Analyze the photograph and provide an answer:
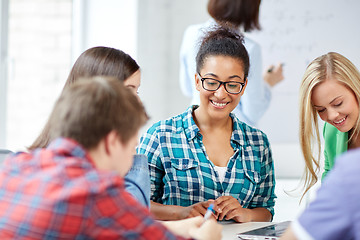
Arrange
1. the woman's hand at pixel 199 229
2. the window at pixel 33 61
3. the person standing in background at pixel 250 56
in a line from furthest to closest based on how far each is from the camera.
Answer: the window at pixel 33 61 → the person standing in background at pixel 250 56 → the woman's hand at pixel 199 229

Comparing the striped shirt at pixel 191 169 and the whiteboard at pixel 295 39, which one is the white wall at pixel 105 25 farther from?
the striped shirt at pixel 191 169

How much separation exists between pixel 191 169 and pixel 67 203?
104 centimetres

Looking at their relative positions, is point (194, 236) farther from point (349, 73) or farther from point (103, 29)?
point (103, 29)

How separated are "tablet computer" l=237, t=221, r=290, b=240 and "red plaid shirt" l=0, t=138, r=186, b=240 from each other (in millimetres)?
551

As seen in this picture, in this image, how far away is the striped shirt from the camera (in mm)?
1830

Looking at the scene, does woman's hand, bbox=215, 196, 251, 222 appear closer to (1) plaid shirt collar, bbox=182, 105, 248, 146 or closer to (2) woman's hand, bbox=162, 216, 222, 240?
(1) plaid shirt collar, bbox=182, 105, 248, 146

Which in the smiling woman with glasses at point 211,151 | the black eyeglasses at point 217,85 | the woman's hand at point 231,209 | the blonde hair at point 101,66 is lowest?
the woman's hand at point 231,209

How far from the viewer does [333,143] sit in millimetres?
2090

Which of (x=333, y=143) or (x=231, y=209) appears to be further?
(x=333, y=143)

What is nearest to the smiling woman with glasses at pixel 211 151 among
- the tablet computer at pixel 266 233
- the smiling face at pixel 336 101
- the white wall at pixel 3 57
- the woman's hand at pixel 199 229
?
the tablet computer at pixel 266 233

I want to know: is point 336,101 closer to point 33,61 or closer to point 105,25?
point 105,25

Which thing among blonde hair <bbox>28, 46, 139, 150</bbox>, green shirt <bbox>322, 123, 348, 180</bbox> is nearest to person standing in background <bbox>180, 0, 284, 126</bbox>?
green shirt <bbox>322, 123, 348, 180</bbox>

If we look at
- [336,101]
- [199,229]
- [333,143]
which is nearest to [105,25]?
[333,143]

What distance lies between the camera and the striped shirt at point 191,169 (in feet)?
6.00
